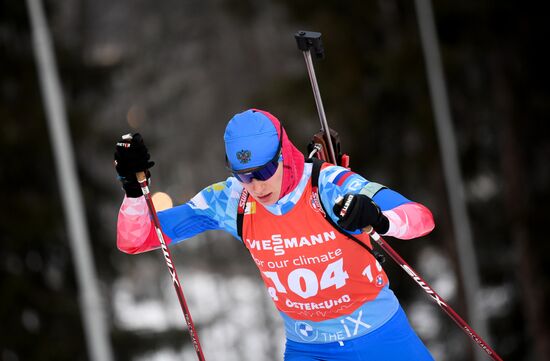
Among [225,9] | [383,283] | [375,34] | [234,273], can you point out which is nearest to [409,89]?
[375,34]

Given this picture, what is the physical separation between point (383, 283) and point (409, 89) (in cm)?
1071

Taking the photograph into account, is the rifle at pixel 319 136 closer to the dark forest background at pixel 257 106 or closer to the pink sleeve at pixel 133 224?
the pink sleeve at pixel 133 224

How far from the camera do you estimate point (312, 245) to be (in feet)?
10.8

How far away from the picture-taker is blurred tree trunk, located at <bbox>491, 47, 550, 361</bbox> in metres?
12.7

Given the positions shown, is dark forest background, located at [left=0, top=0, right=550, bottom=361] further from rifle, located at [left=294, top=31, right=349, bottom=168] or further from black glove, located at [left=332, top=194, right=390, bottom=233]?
black glove, located at [left=332, top=194, right=390, bottom=233]

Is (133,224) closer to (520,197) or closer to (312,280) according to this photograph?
(312,280)

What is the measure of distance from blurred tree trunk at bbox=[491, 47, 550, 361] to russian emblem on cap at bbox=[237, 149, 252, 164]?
10417 millimetres

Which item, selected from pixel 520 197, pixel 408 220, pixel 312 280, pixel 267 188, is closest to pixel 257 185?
pixel 267 188

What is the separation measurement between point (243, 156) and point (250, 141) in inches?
2.7

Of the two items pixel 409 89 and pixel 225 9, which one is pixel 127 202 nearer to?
pixel 409 89

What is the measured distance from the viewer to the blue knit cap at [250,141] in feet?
10.4

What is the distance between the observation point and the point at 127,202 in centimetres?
344

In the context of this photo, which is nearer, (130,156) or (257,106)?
(130,156)

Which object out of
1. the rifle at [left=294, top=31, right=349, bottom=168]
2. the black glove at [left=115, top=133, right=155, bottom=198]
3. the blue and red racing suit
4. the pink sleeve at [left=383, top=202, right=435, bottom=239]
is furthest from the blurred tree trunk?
the black glove at [left=115, top=133, right=155, bottom=198]
